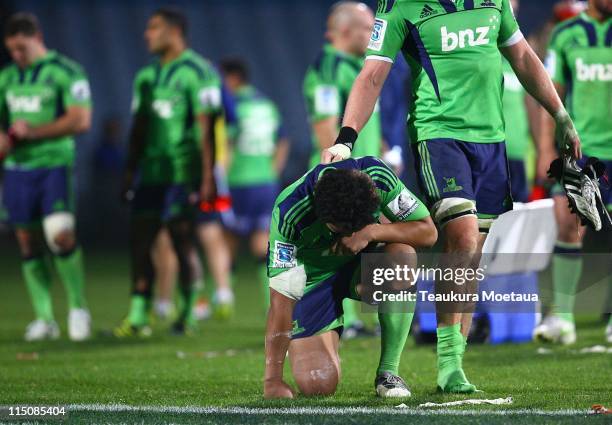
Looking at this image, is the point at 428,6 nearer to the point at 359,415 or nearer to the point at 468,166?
the point at 468,166

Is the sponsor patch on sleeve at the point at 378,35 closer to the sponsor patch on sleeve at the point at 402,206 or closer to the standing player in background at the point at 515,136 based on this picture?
the sponsor patch on sleeve at the point at 402,206

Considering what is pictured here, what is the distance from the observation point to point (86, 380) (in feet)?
22.8

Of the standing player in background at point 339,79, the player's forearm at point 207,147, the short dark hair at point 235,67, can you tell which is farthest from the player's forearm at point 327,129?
the short dark hair at point 235,67

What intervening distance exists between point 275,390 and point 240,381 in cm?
104

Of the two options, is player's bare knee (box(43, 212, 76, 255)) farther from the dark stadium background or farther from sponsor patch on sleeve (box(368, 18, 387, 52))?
the dark stadium background

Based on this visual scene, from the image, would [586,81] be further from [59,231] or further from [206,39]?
[206,39]

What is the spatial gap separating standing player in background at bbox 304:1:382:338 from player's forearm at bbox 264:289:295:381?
146 inches

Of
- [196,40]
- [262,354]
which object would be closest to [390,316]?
[262,354]

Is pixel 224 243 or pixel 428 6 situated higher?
pixel 428 6

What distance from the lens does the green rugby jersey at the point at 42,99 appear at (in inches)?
398

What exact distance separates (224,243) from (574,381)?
23.5 feet

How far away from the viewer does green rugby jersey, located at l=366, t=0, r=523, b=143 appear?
6.13m

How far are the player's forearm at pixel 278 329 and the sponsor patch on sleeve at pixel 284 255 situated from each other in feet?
0.46

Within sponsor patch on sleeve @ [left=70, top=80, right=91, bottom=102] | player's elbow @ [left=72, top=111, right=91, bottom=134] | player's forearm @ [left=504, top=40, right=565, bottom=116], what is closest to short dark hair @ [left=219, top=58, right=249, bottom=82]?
sponsor patch on sleeve @ [left=70, top=80, right=91, bottom=102]
